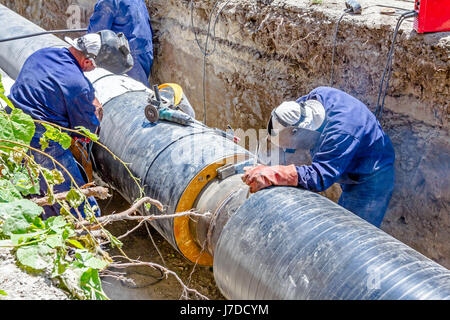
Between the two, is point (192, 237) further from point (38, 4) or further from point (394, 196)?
point (38, 4)

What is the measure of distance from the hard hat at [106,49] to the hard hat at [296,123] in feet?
5.00

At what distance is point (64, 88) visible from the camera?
12.3ft

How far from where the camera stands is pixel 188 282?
4.19 metres

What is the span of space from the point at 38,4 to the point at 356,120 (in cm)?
852

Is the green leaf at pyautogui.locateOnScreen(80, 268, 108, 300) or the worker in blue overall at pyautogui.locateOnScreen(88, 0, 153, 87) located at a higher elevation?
the worker in blue overall at pyautogui.locateOnScreen(88, 0, 153, 87)

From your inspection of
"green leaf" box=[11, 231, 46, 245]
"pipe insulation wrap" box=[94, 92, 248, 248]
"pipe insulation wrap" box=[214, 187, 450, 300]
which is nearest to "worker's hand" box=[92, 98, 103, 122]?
"pipe insulation wrap" box=[94, 92, 248, 248]

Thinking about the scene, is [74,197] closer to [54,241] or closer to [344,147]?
[54,241]

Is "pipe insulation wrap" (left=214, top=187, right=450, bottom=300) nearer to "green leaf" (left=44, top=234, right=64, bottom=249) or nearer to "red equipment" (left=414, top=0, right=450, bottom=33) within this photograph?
"green leaf" (left=44, top=234, right=64, bottom=249)

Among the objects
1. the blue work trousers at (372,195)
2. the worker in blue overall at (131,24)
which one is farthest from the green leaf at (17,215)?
the worker in blue overall at (131,24)

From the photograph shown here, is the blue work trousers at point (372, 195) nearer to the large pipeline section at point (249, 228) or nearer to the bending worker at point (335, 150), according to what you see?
the bending worker at point (335, 150)

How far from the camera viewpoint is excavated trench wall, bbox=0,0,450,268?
3686 millimetres

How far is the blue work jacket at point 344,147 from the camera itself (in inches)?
121

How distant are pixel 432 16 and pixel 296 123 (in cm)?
140

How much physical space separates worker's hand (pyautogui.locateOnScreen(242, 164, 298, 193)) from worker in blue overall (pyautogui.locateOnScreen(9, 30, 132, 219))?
1.42 meters
